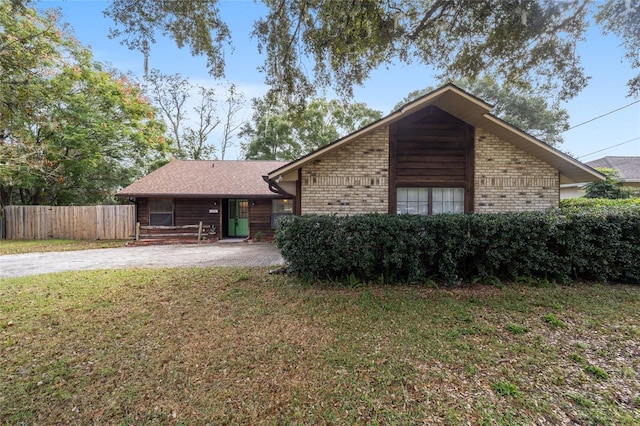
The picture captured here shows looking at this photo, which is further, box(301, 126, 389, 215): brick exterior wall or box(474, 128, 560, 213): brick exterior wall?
box(474, 128, 560, 213): brick exterior wall

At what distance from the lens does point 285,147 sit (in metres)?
25.3

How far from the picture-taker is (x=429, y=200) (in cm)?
793

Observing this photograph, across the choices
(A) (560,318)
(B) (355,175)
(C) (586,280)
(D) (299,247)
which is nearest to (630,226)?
(C) (586,280)

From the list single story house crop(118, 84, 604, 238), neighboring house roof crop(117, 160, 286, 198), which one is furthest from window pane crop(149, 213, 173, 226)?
single story house crop(118, 84, 604, 238)

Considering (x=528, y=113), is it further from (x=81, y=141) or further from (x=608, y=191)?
(x=81, y=141)

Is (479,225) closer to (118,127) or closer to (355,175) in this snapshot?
(355,175)

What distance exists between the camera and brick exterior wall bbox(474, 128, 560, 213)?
7.78 meters

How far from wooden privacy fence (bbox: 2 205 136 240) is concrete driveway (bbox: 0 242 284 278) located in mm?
3742

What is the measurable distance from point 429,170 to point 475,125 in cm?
182

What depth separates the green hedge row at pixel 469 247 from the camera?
5.55 m

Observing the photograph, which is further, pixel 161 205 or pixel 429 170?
pixel 161 205

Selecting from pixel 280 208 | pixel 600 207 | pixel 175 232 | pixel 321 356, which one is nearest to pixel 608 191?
pixel 600 207

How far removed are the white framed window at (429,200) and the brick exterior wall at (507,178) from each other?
20.3 inches

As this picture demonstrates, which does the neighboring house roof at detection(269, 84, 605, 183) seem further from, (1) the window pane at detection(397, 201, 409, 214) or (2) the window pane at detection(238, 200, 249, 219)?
(2) the window pane at detection(238, 200, 249, 219)
